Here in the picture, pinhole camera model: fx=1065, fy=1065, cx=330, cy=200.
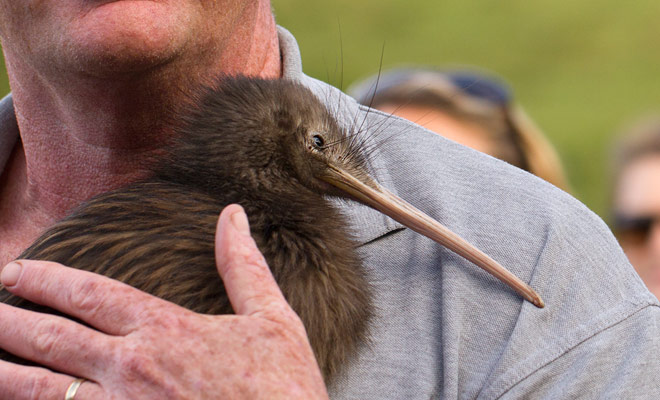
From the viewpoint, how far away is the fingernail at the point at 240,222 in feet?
5.68

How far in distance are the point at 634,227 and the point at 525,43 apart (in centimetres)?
875

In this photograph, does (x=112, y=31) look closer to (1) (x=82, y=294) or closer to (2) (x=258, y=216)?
(2) (x=258, y=216)

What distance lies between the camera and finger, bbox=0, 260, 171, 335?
1628 mm

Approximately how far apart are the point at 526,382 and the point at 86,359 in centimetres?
75

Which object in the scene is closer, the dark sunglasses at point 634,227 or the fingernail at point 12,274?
the fingernail at point 12,274

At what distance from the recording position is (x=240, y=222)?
174cm

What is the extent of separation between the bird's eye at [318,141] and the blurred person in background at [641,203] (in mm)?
2675

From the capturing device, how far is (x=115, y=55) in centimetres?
206

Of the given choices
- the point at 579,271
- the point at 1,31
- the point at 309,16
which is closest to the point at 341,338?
the point at 579,271

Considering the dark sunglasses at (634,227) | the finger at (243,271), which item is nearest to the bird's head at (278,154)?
the finger at (243,271)

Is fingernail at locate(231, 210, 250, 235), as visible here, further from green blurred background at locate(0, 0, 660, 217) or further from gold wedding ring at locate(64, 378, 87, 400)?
green blurred background at locate(0, 0, 660, 217)

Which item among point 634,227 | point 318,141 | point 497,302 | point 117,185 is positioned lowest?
point 634,227

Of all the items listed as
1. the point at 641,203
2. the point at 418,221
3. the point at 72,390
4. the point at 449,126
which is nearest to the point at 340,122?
the point at 418,221

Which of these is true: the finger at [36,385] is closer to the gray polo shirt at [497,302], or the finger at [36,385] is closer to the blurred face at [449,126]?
the gray polo shirt at [497,302]
